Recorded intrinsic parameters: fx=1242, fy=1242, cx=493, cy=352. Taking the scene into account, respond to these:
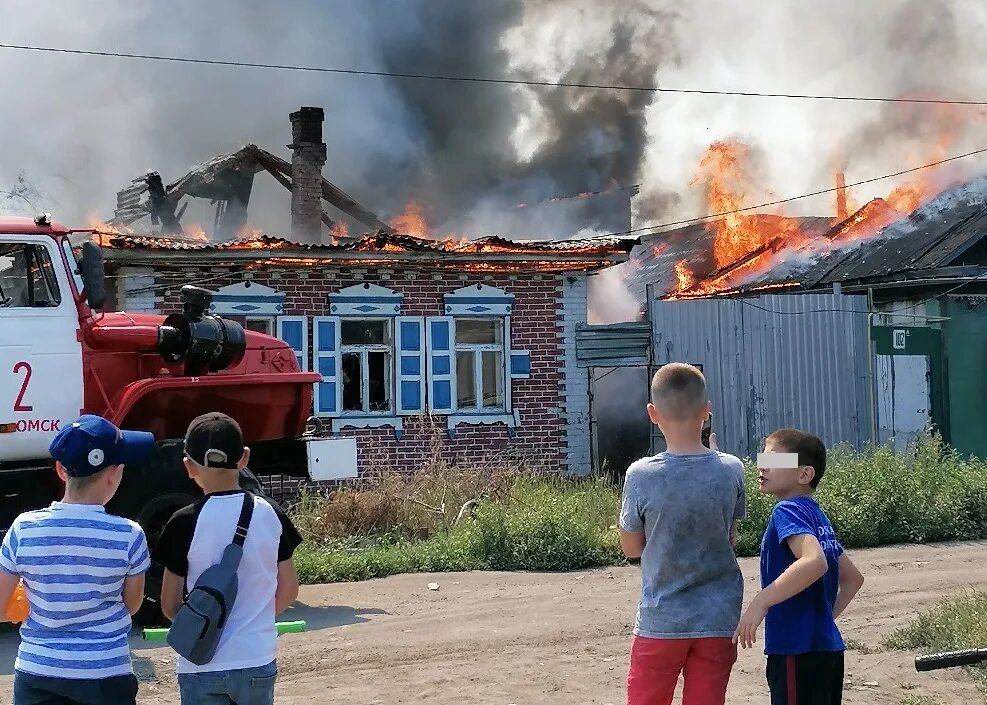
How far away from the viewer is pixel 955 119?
2667cm

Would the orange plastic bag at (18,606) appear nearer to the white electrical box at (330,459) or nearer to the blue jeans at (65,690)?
the blue jeans at (65,690)

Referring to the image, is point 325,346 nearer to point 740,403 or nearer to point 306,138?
point 740,403

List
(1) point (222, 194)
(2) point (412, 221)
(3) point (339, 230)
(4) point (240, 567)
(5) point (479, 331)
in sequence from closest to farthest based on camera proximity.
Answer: (4) point (240, 567)
(5) point (479, 331)
(3) point (339, 230)
(1) point (222, 194)
(2) point (412, 221)

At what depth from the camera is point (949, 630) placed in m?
7.45

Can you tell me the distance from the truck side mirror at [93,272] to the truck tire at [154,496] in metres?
1.15

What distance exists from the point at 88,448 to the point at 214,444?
1.24 feet

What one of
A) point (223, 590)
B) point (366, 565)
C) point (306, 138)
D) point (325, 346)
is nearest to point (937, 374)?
point (325, 346)

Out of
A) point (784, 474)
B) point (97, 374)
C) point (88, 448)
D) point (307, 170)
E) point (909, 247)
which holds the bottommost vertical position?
point (784, 474)

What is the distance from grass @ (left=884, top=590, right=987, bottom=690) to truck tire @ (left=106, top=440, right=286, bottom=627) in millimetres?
4486

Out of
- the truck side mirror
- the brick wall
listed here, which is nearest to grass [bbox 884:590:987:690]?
the truck side mirror

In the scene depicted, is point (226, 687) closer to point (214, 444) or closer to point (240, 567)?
point (240, 567)

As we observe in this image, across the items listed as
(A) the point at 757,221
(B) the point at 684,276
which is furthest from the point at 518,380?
(A) the point at 757,221

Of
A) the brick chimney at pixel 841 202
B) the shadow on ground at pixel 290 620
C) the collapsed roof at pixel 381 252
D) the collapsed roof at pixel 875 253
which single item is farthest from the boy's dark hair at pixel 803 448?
the brick chimney at pixel 841 202

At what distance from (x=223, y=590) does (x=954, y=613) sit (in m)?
5.52
